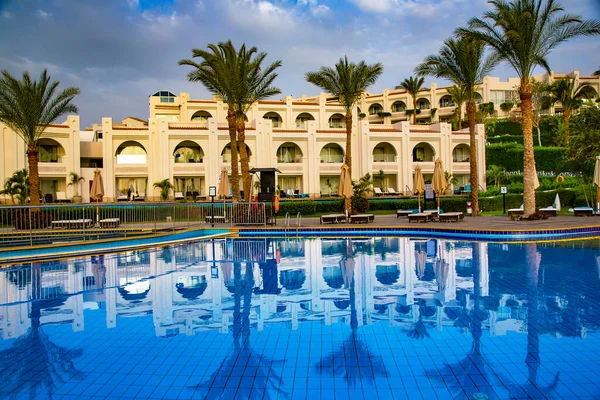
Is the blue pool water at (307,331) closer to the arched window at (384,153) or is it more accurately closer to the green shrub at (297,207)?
the green shrub at (297,207)

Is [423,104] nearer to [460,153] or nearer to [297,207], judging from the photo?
[460,153]

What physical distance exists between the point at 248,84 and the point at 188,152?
635 inches

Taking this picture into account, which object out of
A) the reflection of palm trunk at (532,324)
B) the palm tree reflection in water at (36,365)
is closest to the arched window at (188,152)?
the reflection of palm trunk at (532,324)

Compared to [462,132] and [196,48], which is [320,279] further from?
[462,132]

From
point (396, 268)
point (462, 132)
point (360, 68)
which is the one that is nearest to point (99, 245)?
point (396, 268)

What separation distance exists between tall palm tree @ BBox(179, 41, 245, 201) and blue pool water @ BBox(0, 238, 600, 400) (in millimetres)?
14023

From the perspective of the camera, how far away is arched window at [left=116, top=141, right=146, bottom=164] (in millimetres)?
38359

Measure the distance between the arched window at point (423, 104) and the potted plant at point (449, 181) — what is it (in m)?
27.2

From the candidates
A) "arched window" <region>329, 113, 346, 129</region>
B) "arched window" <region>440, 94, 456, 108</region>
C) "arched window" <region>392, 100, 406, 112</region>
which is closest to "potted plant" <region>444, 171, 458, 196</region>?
"arched window" <region>329, 113, 346, 129</region>

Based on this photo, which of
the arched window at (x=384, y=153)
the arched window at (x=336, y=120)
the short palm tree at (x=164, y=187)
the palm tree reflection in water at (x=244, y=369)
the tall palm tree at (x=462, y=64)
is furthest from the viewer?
Answer: the arched window at (x=336, y=120)

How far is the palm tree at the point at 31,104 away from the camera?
21953 millimetres

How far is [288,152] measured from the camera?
1575 inches

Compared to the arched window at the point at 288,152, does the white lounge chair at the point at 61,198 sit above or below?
below

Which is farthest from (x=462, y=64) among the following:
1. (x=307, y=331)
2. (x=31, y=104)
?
(x=31, y=104)
